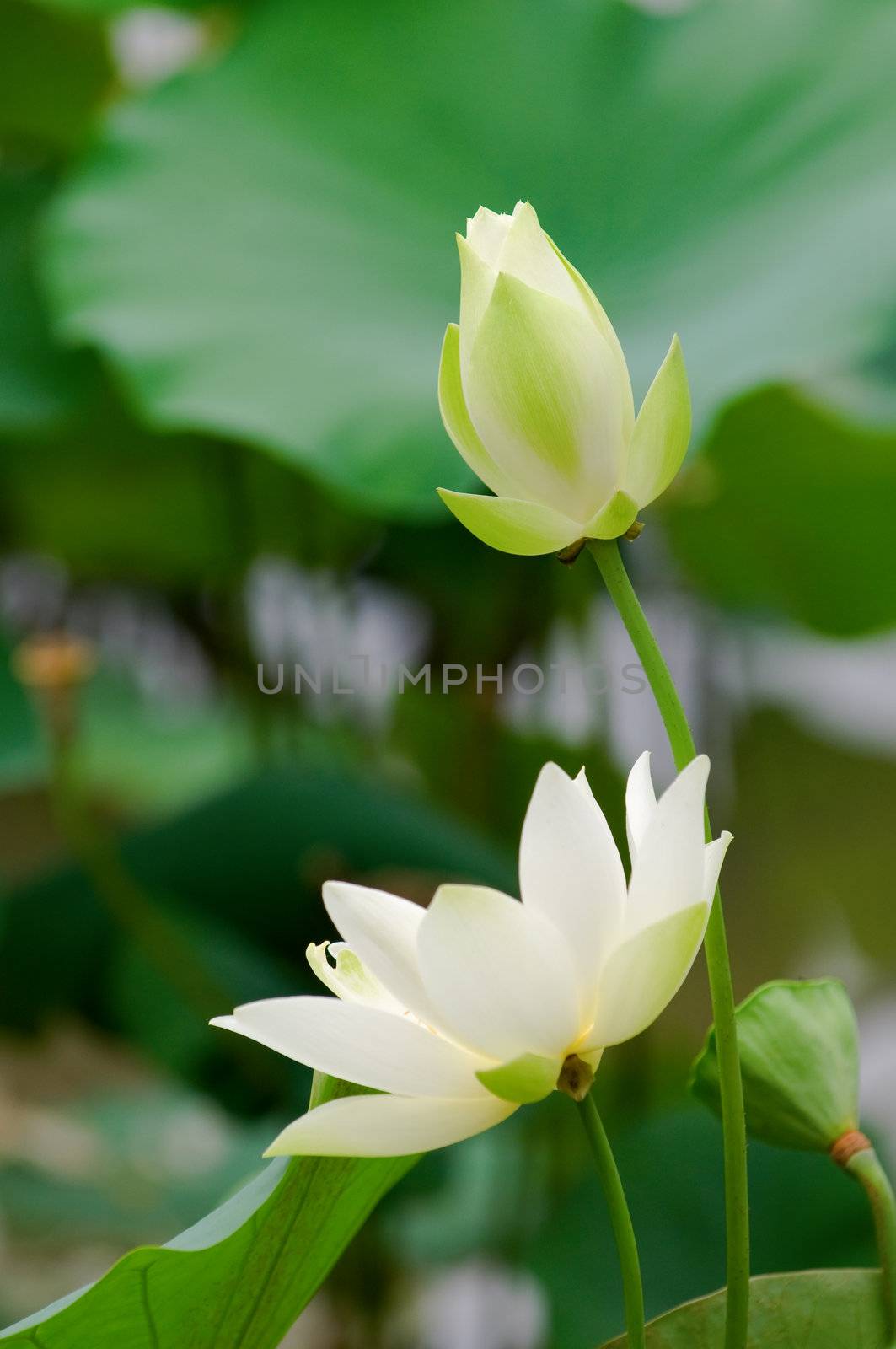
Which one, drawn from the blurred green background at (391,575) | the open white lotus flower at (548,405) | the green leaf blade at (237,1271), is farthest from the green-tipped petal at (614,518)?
the blurred green background at (391,575)

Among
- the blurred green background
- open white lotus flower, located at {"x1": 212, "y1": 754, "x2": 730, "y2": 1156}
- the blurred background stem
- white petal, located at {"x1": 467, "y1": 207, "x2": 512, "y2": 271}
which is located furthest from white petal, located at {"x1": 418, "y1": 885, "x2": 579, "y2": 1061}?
the blurred background stem

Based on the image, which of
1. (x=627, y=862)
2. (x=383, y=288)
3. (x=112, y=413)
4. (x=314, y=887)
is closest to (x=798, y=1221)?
(x=627, y=862)

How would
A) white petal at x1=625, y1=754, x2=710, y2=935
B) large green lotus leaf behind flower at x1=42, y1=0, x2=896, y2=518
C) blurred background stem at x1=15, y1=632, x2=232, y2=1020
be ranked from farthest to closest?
blurred background stem at x1=15, y1=632, x2=232, y2=1020
large green lotus leaf behind flower at x1=42, y1=0, x2=896, y2=518
white petal at x1=625, y1=754, x2=710, y2=935

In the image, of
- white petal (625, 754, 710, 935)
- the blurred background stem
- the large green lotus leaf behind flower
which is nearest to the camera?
white petal (625, 754, 710, 935)

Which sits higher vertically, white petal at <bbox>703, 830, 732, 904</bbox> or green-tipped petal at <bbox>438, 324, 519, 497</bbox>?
green-tipped petal at <bbox>438, 324, 519, 497</bbox>

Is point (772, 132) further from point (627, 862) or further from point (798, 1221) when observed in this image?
point (798, 1221)

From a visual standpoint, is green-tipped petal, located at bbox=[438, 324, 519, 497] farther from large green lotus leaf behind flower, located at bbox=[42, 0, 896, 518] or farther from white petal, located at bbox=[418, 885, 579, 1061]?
large green lotus leaf behind flower, located at bbox=[42, 0, 896, 518]

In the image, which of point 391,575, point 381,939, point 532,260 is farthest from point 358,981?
point 391,575
